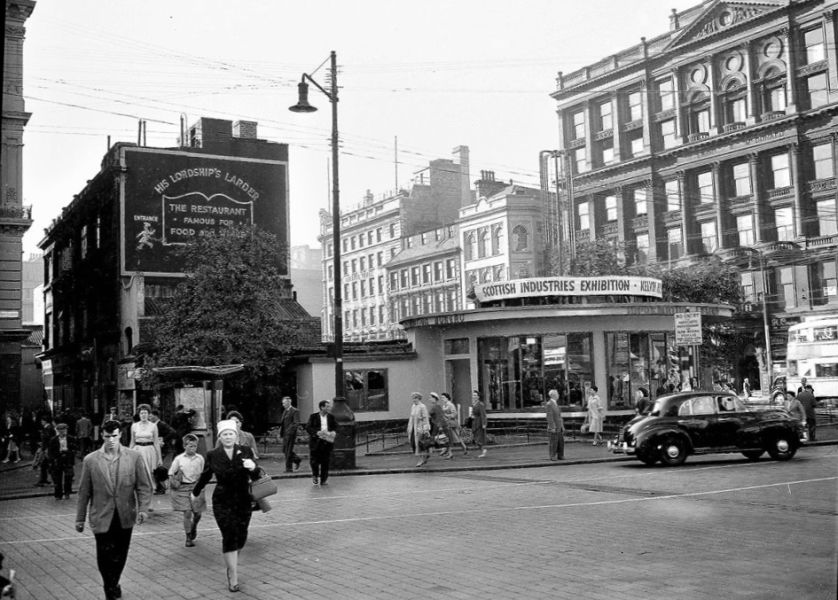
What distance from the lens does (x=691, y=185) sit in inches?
2539

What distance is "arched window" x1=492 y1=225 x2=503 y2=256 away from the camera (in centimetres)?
7281

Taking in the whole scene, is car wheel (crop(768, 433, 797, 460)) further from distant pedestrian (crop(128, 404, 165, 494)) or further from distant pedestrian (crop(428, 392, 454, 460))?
distant pedestrian (crop(128, 404, 165, 494))

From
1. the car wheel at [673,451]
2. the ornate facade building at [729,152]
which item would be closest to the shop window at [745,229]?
the ornate facade building at [729,152]

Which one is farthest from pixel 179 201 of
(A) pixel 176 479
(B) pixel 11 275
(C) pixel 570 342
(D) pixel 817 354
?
(A) pixel 176 479

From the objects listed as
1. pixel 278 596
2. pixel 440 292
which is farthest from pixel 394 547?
pixel 440 292

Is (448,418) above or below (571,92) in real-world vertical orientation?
below

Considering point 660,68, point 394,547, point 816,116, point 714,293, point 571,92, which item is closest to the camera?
point 394,547

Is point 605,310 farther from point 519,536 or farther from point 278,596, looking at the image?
point 278,596

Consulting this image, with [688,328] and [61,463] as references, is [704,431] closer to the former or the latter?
[688,328]

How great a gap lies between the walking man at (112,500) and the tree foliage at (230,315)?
72.8 feet

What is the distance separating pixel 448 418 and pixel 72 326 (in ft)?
123

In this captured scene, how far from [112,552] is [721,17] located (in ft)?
198

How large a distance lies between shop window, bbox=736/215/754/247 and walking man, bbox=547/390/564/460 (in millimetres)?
41861

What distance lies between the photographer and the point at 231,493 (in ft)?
28.2
